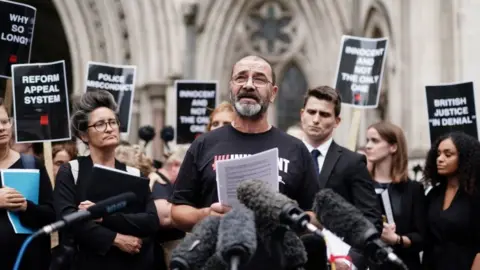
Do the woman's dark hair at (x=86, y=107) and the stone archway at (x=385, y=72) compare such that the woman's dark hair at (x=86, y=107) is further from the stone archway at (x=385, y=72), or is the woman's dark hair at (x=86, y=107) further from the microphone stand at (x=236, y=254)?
the stone archway at (x=385, y=72)

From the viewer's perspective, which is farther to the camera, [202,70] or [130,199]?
[202,70]

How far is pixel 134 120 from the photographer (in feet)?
63.4

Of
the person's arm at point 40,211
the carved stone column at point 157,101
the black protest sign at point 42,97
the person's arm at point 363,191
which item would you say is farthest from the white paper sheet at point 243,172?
the carved stone column at point 157,101

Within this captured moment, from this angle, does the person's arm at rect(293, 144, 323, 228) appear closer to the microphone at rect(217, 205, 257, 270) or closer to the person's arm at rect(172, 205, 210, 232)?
the person's arm at rect(172, 205, 210, 232)

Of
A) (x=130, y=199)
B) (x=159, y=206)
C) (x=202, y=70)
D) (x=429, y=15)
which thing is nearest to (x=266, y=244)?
(x=130, y=199)

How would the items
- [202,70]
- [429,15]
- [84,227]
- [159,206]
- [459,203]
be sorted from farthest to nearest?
1. [202,70]
2. [429,15]
3. [459,203]
4. [159,206]
5. [84,227]

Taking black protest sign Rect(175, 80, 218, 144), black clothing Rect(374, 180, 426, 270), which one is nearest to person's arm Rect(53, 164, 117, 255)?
black clothing Rect(374, 180, 426, 270)

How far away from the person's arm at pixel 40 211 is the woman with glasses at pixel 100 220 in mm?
90

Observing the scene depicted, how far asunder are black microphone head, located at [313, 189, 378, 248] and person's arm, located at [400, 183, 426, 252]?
2309 millimetres

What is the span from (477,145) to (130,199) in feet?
9.75

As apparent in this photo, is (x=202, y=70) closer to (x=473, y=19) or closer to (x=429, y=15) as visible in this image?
(x=429, y=15)

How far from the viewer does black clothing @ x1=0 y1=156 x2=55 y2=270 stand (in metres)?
5.68

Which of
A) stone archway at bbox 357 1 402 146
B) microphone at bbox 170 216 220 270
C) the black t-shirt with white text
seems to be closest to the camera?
microphone at bbox 170 216 220 270

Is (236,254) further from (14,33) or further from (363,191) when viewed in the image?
(14,33)
